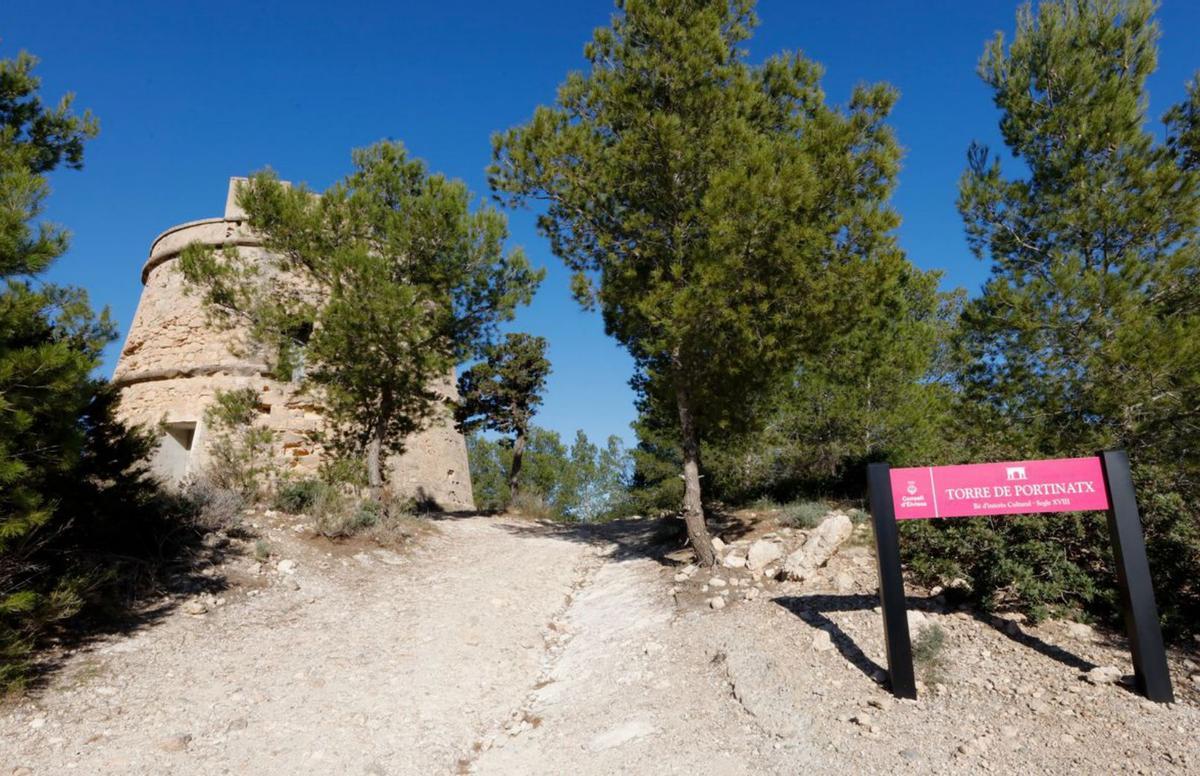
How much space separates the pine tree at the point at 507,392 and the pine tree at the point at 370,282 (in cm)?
925

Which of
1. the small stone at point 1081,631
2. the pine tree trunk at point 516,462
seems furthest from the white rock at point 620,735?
the pine tree trunk at point 516,462

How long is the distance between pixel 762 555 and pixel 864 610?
59.3 inches

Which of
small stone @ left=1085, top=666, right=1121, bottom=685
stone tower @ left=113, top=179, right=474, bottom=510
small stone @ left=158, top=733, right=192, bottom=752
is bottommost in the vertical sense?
small stone @ left=158, top=733, right=192, bottom=752

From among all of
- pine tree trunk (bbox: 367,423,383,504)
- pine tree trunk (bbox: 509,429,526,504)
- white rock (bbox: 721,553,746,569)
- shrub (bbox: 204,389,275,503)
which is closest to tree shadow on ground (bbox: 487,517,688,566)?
white rock (bbox: 721,553,746,569)

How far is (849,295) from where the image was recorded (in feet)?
22.5

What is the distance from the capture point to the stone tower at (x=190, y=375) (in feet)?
42.6

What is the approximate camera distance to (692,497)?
7.57 m

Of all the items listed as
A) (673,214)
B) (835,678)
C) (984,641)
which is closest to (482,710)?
(835,678)

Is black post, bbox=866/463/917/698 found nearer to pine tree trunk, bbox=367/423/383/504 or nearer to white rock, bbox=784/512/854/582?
white rock, bbox=784/512/854/582

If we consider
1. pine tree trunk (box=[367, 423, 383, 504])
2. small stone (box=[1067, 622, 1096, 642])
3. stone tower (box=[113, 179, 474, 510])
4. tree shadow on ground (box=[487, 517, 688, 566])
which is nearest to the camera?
small stone (box=[1067, 622, 1096, 642])

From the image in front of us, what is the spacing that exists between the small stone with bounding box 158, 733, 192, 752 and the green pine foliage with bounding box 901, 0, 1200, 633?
234 inches

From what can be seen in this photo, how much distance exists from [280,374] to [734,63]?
832 centimetres

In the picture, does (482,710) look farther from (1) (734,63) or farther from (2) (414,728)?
(1) (734,63)

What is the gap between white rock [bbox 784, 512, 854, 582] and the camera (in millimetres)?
6339
